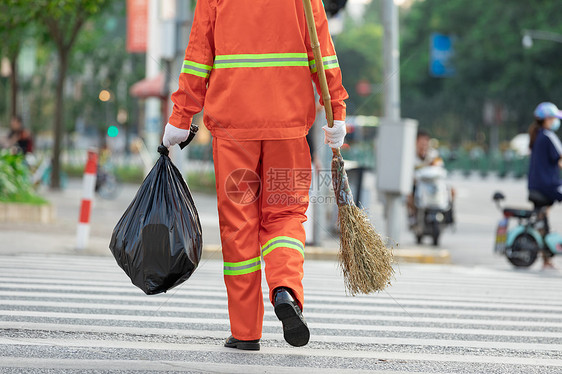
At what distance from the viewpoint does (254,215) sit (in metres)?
4.48

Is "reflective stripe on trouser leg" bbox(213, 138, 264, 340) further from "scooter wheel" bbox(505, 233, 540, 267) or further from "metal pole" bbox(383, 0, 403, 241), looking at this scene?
"metal pole" bbox(383, 0, 403, 241)

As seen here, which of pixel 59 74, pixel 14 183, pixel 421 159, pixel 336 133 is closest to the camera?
pixel 336 133

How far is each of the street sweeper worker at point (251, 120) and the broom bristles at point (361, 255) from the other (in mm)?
446

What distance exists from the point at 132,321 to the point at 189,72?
150 cm

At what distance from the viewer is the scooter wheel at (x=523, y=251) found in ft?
35.6

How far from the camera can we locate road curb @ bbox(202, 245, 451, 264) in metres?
10.8

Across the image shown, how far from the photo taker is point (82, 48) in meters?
33.4

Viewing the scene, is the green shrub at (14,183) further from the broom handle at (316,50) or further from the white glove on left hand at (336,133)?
the broom handle at (316,50)

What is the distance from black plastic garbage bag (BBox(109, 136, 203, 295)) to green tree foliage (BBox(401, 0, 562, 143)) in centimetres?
4575

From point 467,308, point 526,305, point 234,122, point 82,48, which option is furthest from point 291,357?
point 82,48

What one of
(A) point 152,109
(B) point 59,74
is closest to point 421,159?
(B) point 59,74

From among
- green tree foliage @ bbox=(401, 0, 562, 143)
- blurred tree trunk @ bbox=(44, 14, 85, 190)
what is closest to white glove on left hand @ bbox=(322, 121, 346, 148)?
blurred tree trunk @ bbox=(44, 14, 85, 190)

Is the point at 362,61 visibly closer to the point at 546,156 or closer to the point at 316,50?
the point at 546,156

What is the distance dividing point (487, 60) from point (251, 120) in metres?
52.7
